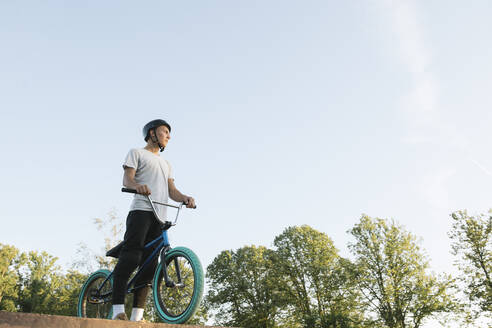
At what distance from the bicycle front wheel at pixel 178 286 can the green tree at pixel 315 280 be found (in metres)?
27.6

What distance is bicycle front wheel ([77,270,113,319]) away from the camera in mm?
5887

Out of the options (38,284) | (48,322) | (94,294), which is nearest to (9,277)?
(38,284)

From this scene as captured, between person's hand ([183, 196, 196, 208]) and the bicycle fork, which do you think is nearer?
the bicycle fork

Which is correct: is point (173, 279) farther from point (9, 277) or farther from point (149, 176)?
point (9, 277)

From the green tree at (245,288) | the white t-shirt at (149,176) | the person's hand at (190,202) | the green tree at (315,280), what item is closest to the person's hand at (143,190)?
the white t-shirt at (149,176)

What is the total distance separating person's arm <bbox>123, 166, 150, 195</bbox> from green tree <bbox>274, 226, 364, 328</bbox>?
28.2 m

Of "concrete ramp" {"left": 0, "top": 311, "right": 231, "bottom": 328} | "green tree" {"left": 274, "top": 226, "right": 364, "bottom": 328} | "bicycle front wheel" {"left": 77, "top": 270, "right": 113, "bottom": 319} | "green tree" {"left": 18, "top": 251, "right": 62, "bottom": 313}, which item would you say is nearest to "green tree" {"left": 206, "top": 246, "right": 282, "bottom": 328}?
"green tree" {"left": 274, "top": 226, "right": 364, "bottom": 328}

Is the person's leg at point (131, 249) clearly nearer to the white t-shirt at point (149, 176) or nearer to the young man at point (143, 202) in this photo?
the young man at point (143, 202)

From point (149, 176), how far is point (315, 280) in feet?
104

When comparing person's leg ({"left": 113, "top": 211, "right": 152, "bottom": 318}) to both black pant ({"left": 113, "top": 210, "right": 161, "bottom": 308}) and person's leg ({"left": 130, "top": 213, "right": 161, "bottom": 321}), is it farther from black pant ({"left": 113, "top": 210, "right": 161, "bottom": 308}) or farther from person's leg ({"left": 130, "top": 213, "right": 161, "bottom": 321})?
person's leg ({"left": 130, "top": 213, "right": 161, "bottom": 321})

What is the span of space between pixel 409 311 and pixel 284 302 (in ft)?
34.6

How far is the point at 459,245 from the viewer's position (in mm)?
27750

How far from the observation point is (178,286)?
4.59m

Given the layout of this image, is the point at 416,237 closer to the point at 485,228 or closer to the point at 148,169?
the point at 485,228
